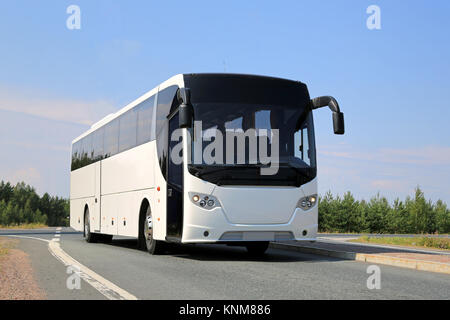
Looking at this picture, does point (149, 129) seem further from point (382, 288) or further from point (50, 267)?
point (382, 288)

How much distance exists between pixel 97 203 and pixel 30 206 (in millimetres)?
114616

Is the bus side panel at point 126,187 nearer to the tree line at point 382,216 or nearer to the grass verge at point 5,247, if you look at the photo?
the grass verge at point 5,247

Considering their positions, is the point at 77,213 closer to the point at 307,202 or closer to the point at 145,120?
the point at 145,120

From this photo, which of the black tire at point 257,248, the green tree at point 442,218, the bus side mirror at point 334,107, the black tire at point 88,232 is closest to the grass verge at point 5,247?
the black tire at point 88,232

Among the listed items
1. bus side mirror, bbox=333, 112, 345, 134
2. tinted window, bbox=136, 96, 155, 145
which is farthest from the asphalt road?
tinted window, bbox=136, 96, 155, 145

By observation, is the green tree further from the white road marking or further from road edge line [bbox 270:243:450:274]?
the white road marking

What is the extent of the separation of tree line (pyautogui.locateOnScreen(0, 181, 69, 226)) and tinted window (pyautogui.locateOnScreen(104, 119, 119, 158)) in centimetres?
10416

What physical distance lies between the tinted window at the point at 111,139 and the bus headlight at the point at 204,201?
6729mm

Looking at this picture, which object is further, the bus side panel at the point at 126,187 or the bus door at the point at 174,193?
the bus side panel at the point at 126,187

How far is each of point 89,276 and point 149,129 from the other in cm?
594

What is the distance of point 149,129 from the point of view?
15531 millimetres

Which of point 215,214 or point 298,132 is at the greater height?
point 298,132

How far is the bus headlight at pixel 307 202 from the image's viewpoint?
43.6 ft
